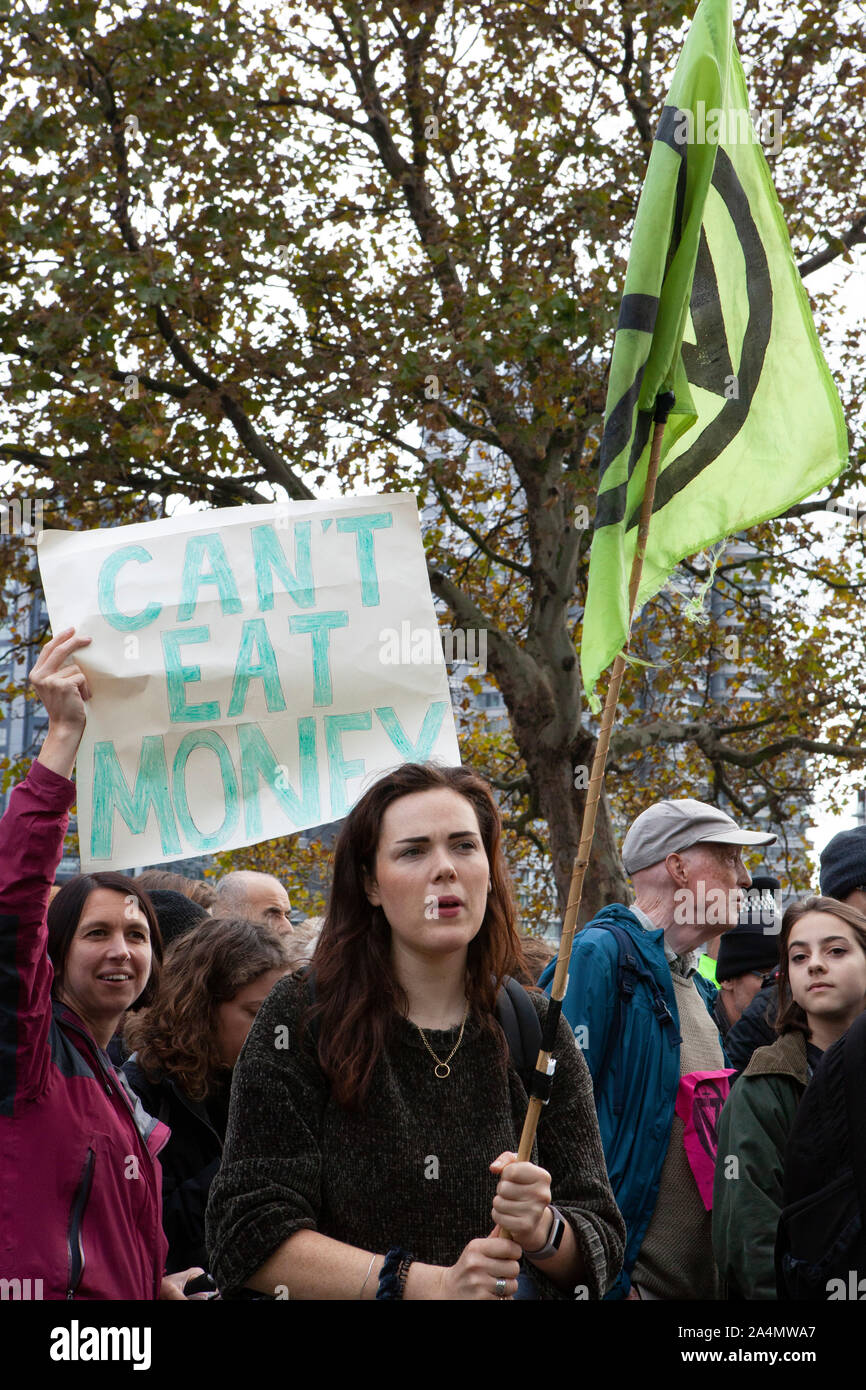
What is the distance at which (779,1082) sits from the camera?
12.7 ft

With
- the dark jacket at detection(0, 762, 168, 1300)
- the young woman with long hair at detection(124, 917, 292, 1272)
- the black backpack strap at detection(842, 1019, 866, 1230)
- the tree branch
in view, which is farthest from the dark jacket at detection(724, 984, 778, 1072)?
the tree branch

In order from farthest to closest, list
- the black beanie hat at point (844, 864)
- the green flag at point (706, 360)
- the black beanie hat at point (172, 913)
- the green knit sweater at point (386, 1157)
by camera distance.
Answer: the black beanie hat at point (172, 913) → the black beanie hat at point (844, 864) → the green flag at point (706, 360) → the green knit sweater at point (386, 1157)

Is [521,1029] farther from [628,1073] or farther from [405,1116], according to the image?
[628,1073]

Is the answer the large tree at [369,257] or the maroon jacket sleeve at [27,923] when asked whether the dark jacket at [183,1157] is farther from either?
the large tree at [369,257]

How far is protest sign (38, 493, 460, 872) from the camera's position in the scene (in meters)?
3.41

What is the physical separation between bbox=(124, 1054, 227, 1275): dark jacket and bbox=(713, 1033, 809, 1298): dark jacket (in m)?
1.31

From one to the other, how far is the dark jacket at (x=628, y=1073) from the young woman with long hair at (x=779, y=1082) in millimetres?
200

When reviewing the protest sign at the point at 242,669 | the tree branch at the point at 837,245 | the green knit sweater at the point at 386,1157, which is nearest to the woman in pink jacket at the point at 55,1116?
the protest sign at the point at 242,669

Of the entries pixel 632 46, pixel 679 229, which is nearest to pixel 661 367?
pixel 679 229

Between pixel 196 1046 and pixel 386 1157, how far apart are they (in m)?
1.68

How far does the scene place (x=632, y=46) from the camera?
1100 cm

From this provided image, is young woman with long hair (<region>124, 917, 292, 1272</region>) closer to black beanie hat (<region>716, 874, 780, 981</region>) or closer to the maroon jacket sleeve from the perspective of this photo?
the maroon jacket sleeve

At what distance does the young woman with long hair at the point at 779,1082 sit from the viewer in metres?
3.66
